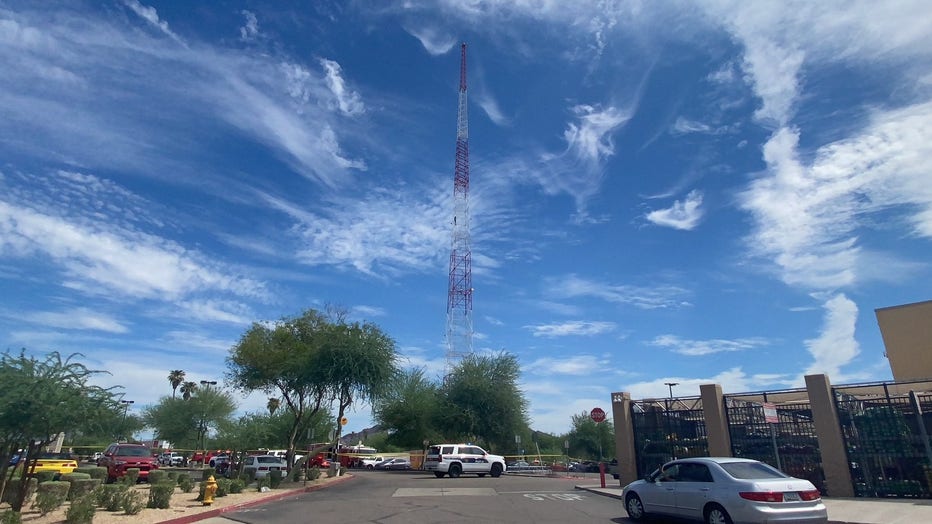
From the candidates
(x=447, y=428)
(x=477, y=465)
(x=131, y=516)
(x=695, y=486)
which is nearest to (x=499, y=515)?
(x=695, y=486)

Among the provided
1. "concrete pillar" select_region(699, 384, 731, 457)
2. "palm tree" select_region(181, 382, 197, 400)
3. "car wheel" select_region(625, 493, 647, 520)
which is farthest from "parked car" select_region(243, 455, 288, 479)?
"palm tree" select_region(181, 382, 197, 400)

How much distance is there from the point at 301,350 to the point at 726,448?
20219 mm

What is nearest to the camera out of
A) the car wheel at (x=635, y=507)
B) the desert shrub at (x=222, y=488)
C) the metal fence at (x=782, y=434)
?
the car wheel at (x=635, y=507)

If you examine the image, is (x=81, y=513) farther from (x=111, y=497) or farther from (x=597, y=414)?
(x=597, y=414)

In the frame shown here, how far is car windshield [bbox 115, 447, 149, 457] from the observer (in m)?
26.6

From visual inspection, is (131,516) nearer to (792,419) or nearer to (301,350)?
(301,350)

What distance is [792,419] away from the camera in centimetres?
1983

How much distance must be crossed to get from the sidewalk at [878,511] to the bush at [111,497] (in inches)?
665

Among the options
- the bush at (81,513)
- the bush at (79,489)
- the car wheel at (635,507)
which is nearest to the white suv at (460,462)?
the bush at (79,489)

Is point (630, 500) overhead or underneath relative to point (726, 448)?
Result: underneath

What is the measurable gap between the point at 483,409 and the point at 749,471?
110 feet

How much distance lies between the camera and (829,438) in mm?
18078

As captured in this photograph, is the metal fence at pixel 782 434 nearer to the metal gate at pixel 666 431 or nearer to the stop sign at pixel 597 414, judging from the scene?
the metal gate at pixel 666 431

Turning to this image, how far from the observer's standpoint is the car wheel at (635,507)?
13.4 m
